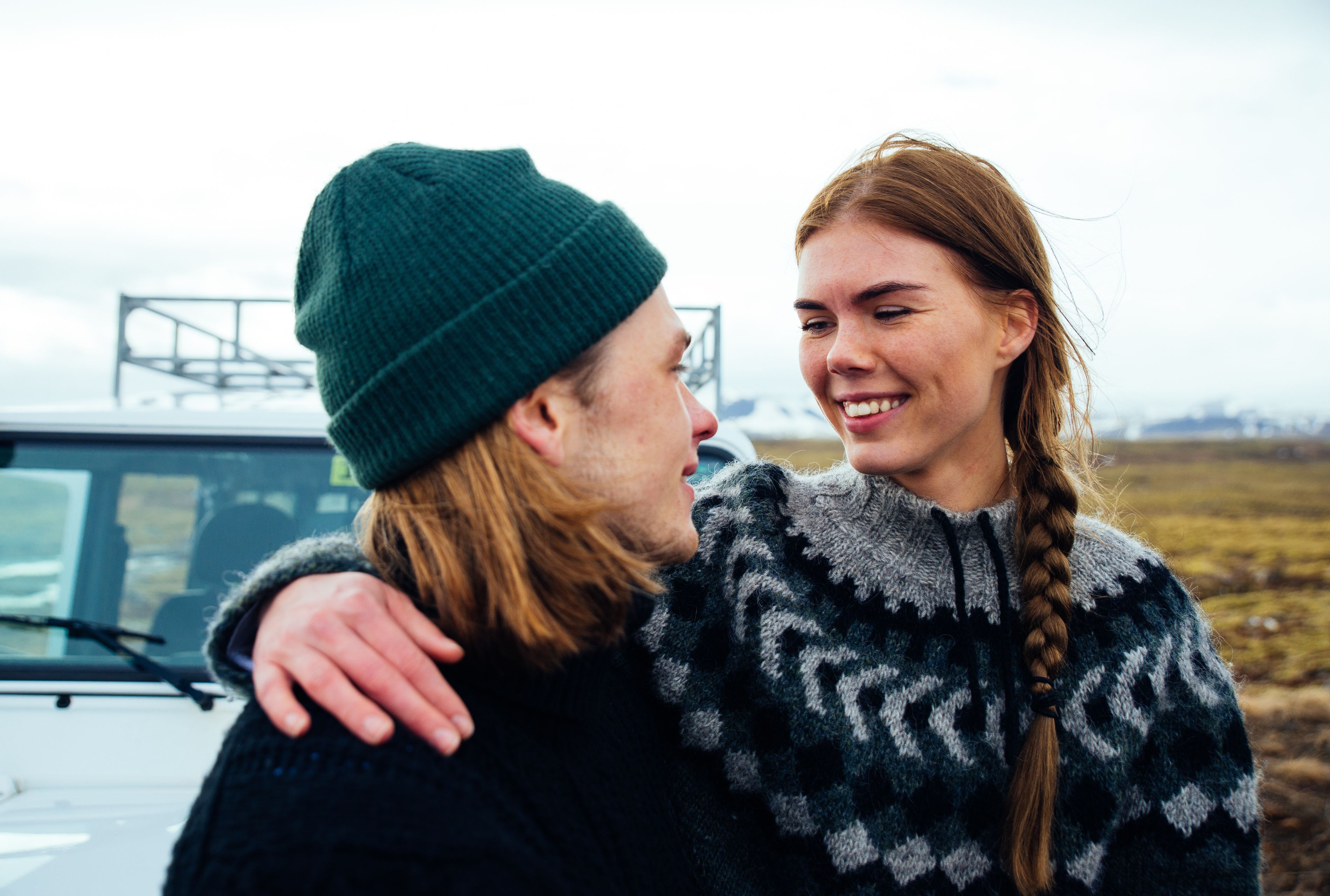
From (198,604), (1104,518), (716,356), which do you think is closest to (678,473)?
(1104,518)

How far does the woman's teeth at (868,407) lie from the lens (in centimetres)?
156

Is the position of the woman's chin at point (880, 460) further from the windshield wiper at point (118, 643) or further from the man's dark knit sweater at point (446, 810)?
the windshield wiper at point (118, 643)

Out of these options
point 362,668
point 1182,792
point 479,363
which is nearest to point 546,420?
point 479,363

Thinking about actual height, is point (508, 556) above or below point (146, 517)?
above

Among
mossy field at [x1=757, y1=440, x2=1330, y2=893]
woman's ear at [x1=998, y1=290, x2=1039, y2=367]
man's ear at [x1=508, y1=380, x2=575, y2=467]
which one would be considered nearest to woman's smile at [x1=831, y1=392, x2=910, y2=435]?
woman's ear at [x1=998, y1=290, x2=1039, y2=367]

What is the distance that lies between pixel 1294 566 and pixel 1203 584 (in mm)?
3631

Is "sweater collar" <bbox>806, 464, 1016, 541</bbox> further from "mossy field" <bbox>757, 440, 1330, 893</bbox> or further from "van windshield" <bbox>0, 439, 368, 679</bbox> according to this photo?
"van windshield" <bbox>0, 439, 368, 679</bbox>

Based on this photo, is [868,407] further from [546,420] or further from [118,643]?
[118,643]

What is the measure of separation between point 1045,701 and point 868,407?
0.62m

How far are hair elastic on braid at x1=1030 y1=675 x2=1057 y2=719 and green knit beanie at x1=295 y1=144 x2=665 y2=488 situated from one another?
3.23ft

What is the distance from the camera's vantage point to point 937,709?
146cm

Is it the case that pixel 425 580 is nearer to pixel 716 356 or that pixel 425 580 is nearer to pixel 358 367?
pixel 358 367

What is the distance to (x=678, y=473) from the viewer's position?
1323 millimetres

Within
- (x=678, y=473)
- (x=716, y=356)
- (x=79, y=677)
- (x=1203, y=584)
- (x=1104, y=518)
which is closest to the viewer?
(x=678, y=473)
